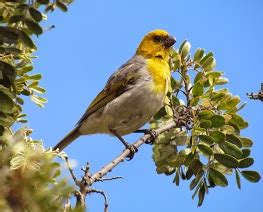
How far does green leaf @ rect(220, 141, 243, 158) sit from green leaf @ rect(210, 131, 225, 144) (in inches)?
1.3

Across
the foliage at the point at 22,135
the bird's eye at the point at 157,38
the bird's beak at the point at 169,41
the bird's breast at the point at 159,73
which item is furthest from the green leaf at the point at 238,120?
the bird's eye at the point at 157,38

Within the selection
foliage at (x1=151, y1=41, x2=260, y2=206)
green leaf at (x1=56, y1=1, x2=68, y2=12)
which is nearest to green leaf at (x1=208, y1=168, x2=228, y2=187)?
foliage at (x1=151, y1=41, x2=260, y2=206)

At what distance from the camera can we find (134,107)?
4.95 meters

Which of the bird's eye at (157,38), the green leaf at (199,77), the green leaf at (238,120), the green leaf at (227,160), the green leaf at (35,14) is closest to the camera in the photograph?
the green leaf at (35,14)

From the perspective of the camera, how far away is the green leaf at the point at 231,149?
322 cm

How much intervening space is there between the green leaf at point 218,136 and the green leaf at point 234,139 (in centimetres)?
11

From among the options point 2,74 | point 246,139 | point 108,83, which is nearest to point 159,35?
point 108,83

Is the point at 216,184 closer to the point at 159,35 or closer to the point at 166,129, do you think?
the point at 166,129

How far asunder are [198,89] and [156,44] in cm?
239

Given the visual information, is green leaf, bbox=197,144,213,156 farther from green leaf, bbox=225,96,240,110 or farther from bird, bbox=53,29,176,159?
bird, bbox=53,29,176,159

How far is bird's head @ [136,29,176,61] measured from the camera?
227 inches

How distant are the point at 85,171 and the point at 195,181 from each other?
1.32m

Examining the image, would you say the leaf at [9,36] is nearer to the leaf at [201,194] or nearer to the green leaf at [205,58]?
the leaf at [201,194]

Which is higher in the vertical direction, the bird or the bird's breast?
the bird's breast
